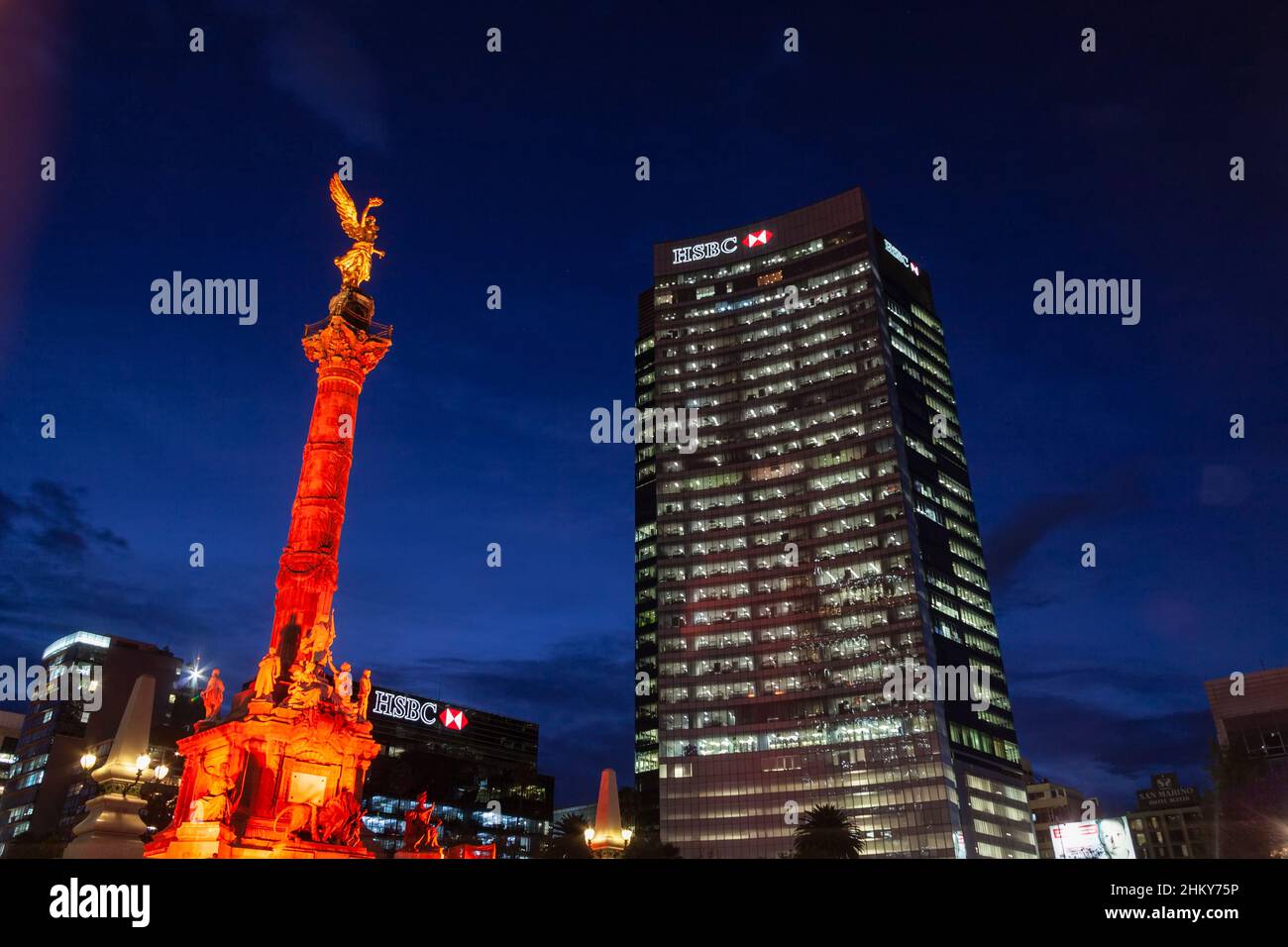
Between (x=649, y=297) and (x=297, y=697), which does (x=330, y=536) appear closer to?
(x=297, y=697)

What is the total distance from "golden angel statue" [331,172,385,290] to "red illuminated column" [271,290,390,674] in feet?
4.89

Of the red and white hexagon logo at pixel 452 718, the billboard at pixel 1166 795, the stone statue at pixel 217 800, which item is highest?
the stone statue at pixel 217 800

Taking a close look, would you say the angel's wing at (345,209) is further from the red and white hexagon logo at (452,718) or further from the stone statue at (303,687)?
the red and white hexagon logo at (452,718)

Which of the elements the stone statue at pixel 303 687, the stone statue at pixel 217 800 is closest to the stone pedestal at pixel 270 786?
the stone statue at pixel 217 800

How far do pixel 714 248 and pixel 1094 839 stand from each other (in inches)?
4387

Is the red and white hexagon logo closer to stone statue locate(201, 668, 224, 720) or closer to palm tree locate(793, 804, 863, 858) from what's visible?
palm tree locate(793, 804, 863, 858)

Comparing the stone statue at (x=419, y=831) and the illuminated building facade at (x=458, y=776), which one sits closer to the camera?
the stone statue at (x=419, y=831)

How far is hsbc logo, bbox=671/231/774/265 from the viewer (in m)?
150

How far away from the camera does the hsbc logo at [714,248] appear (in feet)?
494

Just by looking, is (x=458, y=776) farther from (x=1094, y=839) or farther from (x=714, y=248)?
(x=714, y=248)

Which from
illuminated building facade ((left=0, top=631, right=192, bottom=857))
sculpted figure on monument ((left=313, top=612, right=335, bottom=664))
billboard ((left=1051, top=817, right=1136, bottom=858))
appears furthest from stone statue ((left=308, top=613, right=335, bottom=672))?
illuminated building facade ((left=0, top=631, right=192, bottom=857))

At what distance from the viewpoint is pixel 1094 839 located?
7006cm

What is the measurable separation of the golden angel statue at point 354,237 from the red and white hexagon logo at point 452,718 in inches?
3803
